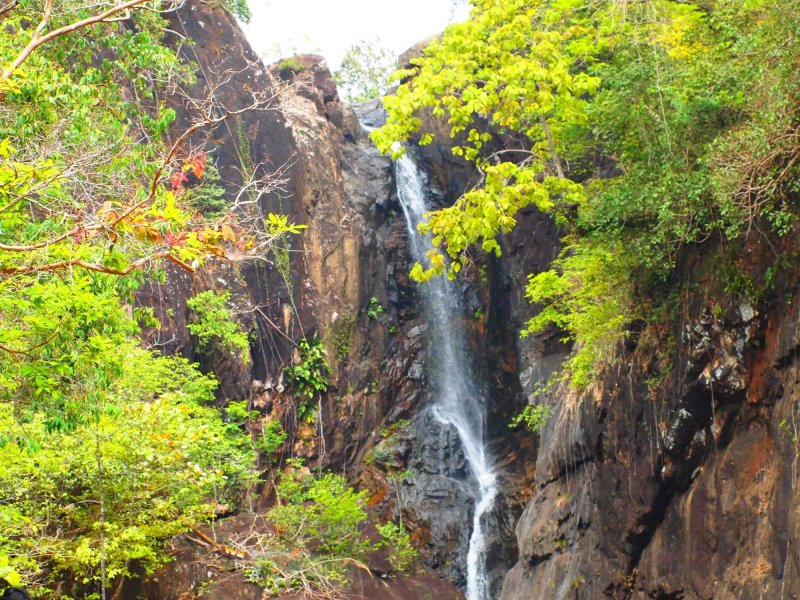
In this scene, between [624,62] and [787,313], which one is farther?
[624,62]

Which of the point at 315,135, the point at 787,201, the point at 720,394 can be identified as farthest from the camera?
the point at 315,135

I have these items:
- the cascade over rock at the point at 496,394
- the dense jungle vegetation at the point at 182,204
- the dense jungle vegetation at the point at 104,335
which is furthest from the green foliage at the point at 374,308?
the dense jungle vegetation at the point at 182,204

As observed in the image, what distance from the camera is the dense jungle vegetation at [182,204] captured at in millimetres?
5457

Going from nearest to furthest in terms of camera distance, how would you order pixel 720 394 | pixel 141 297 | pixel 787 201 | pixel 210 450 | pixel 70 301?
pixel 70 301 < pixel 787 201 < pixel 720 394 < pixel 210 450 < pixel 141 297

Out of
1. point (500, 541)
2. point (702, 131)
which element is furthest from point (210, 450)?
point (702, 131)

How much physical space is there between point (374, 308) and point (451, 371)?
9.64 ft

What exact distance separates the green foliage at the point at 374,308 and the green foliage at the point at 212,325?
4.27 metres

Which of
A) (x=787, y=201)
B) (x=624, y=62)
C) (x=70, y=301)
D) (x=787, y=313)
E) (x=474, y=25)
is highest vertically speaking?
(x=474, y=25)

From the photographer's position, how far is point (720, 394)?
7.59 meters

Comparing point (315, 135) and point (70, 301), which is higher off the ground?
point (315, 135)

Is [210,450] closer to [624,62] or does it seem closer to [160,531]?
[160,531]

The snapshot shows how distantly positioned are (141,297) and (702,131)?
12.3 metres

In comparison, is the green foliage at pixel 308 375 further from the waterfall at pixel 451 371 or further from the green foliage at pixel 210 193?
the green foliage at pixel 210 193

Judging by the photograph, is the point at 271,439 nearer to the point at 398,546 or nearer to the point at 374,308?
the point at 398,546
